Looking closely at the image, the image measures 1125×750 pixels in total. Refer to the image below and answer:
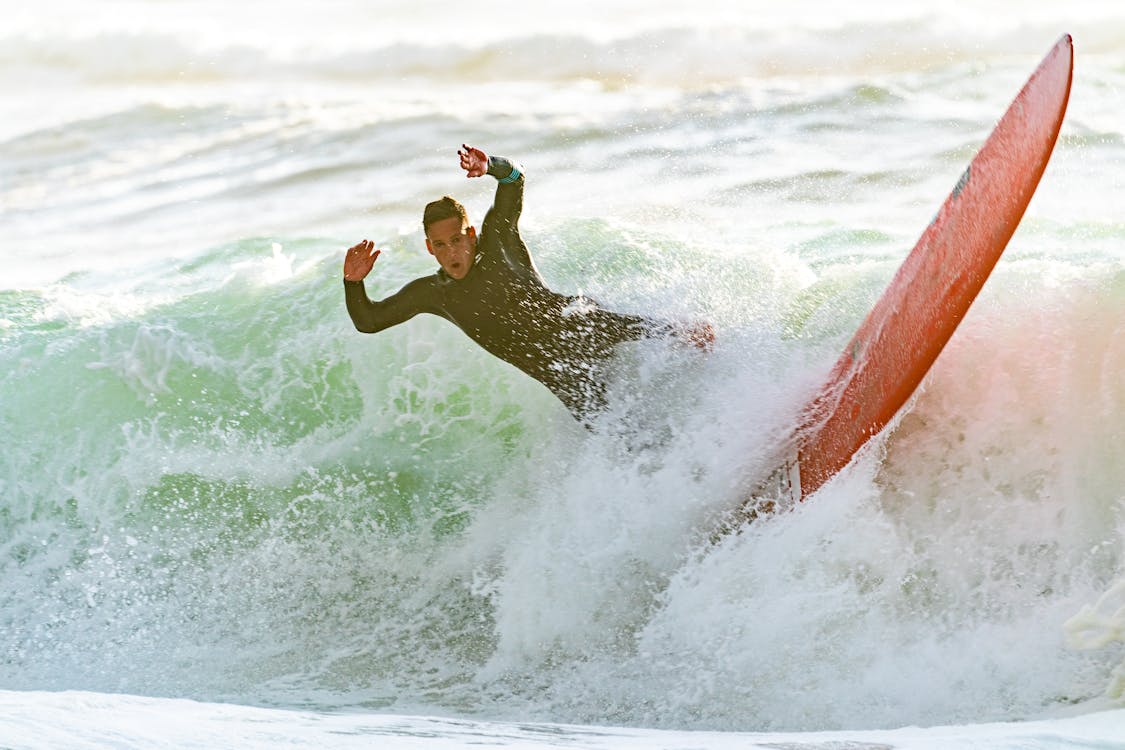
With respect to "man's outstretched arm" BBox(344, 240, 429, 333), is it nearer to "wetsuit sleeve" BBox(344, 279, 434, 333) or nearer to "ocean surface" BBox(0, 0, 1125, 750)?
"wetsuit sleeve" BBox(344, 279, 434, 333)

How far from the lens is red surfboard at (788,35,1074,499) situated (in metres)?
4.39

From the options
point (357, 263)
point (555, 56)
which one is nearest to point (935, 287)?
point (357, 263)

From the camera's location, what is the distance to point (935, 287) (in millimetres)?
4672

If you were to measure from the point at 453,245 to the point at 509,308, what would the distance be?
0.31 m

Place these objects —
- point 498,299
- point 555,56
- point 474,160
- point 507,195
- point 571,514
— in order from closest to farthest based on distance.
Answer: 1. point 474,160
2. point 507,195
3. point 498,299
4. point 571,514
5. point 555,56

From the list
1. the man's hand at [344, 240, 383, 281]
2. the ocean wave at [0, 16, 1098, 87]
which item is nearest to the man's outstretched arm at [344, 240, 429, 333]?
the man's hand at [344, 240, 383, 281]

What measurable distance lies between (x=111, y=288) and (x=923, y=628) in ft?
20.2

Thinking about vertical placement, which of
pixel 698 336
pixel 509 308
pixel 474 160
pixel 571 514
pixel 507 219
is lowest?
pixel 571 514

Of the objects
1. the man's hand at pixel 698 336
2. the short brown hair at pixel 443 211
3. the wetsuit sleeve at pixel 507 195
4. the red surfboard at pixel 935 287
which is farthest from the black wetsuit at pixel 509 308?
the red surfboard at pixel 935 287

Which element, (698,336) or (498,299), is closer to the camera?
(498,299)

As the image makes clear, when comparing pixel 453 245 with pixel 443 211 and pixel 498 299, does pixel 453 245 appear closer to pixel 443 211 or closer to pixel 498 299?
pixel 443 211

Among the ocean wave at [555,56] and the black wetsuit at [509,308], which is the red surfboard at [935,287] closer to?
the black wetsuit at [509,308]

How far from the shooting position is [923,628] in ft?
14.0

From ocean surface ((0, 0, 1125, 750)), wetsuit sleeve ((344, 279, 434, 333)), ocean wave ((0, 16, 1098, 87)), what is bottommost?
ocean surface ((0, 0, 1125, 750))
